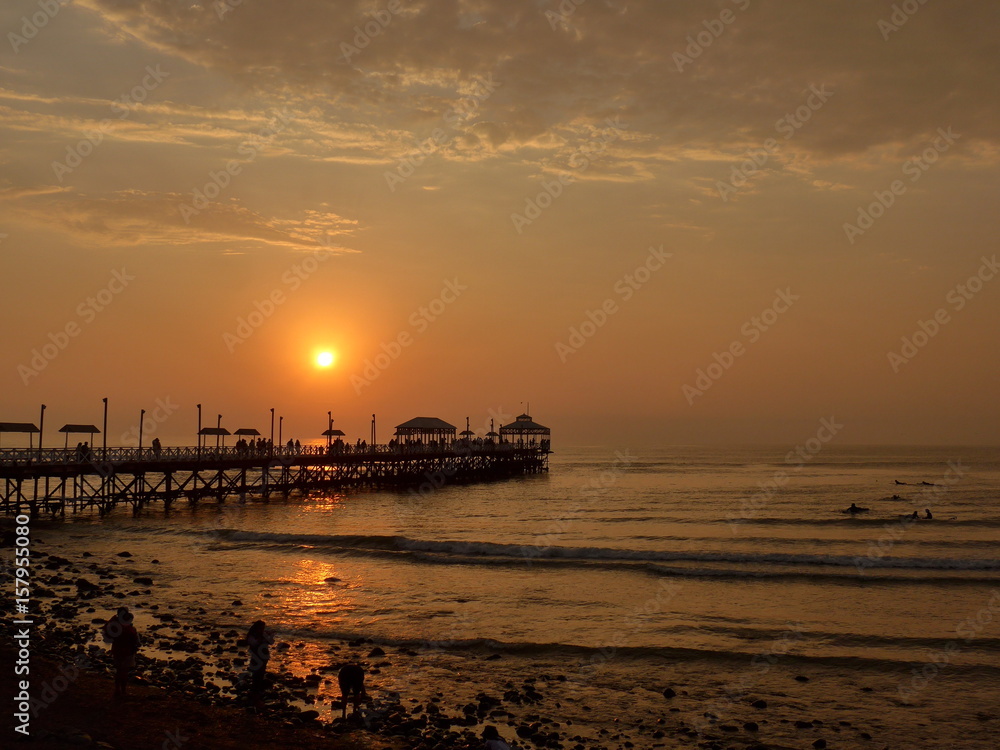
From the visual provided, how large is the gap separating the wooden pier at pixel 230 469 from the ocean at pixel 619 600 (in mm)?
2422

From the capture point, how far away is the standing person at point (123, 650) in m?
11.7

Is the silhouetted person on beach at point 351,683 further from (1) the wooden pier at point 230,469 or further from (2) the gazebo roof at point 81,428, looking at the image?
(2) the gazebo roof at point 81,428

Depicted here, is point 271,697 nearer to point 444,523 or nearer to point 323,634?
point 323,634

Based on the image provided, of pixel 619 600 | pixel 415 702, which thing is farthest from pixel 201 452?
pixel 415 702

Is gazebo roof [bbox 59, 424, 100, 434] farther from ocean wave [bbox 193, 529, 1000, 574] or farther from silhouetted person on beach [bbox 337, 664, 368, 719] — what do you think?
silhouetted person on beach [bbox 337, 664, 368, 719]

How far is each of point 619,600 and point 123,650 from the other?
14160 mm

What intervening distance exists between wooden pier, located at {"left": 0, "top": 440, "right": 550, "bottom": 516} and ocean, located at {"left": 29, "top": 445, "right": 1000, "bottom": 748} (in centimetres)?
242

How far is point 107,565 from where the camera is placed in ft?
84.0

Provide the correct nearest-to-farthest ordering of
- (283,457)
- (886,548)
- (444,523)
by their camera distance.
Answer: (886,548), (444,523), (283,457)

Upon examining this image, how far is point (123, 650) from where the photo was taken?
1173 centimetres

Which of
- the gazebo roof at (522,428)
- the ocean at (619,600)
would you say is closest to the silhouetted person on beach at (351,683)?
the ocean at (619,600)

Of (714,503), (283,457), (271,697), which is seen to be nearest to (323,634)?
(271,697)

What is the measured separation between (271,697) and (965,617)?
18.2 meters

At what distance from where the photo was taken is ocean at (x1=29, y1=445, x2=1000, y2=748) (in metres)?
14.2
